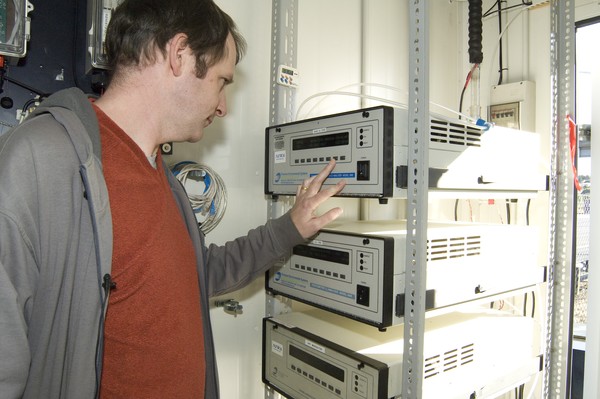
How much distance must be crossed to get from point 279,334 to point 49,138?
0.88 meters

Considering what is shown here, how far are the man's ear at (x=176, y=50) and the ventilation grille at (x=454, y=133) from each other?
0.62 metres

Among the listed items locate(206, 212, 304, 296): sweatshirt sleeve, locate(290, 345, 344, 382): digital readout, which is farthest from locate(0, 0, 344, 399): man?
locate(290, 345, 344, 382): digital readout

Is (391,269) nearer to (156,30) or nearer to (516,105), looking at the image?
(156,30)

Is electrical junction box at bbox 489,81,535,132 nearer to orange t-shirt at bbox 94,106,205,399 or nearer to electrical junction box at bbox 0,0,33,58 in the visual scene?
orange t-shirt at bbox 94,106,205,399

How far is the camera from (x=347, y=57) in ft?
5.90

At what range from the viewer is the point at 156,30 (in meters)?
0.88

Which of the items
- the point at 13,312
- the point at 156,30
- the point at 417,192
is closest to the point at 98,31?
the point at 156,30

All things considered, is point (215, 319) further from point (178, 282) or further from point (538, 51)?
point (538, 51)

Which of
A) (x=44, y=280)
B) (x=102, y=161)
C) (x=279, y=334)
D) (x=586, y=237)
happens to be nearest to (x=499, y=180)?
(x=279, y=334)

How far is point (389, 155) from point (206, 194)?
63 cm

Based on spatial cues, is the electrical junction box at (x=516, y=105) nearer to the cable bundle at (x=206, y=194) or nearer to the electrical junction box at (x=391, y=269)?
the electrical junction box at (x=391, y=269)

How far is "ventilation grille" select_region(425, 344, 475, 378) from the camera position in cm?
109

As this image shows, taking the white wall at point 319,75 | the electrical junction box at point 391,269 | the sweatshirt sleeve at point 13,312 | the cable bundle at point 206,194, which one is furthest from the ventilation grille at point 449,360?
the sweatshirt sleeve at point 13,312

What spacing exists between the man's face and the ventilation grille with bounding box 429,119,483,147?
0.54 m
